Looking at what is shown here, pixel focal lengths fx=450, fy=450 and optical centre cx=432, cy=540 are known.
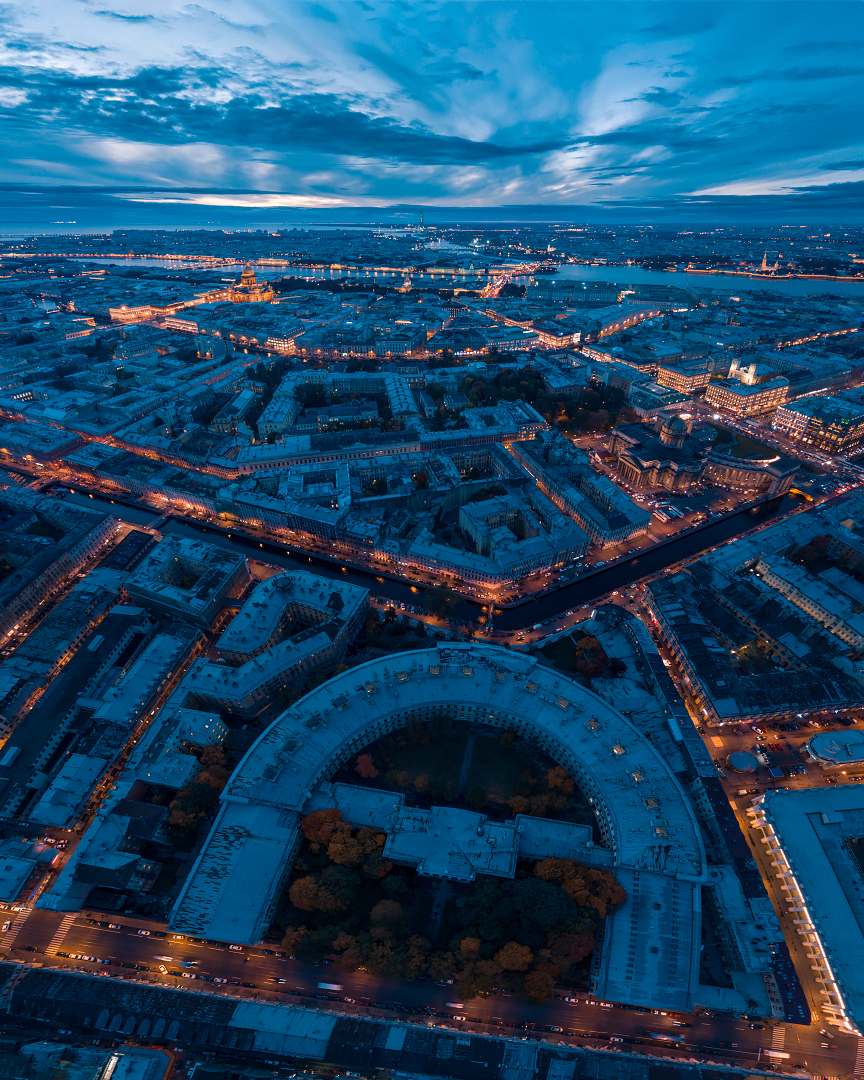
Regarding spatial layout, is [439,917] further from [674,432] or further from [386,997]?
[674,432]

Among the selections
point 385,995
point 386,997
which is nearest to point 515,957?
point 386,997

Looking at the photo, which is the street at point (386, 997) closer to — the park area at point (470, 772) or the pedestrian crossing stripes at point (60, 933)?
the pedestrian crossing stripes at point (60, 933)

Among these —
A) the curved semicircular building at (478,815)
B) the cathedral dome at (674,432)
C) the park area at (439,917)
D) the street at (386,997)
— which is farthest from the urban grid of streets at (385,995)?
the cathedral dome at (674,432)

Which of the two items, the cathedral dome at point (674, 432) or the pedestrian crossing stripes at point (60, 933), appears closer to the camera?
the pedestrian crossing stripes at point (60, 933)

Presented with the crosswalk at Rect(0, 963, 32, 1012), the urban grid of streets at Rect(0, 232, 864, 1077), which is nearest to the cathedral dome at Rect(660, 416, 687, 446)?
the urban grid of streets at Rect(0, 232, 864, 1077)

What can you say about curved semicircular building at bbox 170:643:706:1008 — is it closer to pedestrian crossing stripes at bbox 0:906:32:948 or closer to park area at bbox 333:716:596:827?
park area at bbox 333:716:596:827

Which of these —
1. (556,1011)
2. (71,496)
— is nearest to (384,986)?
(556,1011)
